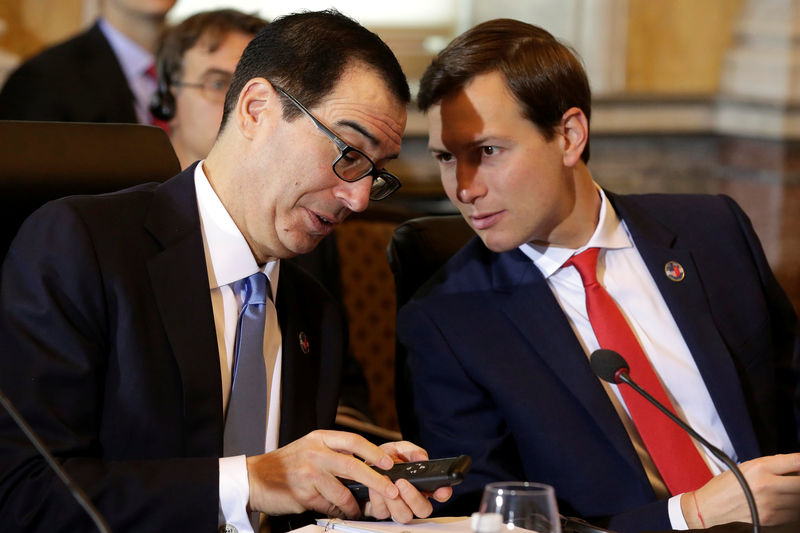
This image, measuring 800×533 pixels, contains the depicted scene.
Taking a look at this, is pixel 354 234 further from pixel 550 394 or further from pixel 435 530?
pixel 435 530

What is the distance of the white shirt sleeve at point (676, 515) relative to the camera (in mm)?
1826

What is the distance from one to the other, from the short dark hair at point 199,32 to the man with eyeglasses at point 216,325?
120 centimetres

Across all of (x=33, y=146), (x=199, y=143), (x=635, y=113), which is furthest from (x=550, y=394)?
(x=635, y=113)

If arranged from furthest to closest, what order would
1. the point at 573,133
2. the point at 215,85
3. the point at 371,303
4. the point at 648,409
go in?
the point at 371,303 < the point at 215,85 < the point at 573,133 < the point at 648,409

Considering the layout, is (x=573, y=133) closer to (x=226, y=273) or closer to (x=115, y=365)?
(x=226, y=273)

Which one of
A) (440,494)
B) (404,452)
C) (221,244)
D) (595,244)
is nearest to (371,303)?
(595,244)

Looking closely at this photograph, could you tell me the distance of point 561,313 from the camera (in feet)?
6.86

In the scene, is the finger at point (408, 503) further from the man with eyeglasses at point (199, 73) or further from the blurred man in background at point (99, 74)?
the blurred man in background at point (99, 74)

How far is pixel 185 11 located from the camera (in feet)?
14.1

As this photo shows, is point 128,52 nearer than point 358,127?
No

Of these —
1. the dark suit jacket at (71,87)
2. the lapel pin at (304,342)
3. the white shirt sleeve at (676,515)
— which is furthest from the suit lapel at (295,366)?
the dark suit jacket at (71,87)

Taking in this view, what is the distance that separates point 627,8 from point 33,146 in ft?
11.5

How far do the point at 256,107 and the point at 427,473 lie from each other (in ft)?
2.21

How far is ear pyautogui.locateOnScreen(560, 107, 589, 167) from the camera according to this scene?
2217mm
